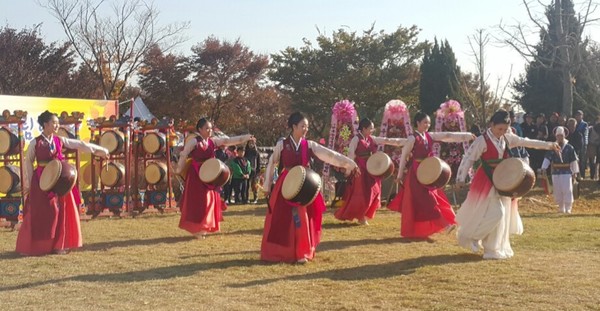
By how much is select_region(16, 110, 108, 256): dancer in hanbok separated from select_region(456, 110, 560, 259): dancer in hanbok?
449 centimetres

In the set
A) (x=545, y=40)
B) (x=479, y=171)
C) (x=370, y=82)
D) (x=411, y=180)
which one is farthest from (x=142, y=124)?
(x=370, y=82)

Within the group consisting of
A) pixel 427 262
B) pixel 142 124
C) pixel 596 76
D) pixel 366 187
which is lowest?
pixel 427 262

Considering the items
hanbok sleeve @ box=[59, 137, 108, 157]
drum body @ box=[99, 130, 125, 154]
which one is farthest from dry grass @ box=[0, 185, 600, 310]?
drum body @ box=[99, 130, 125, 154]

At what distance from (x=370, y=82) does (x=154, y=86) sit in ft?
29.3

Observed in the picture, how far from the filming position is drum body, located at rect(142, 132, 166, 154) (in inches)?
548

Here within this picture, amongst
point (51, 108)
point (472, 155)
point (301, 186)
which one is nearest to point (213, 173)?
point (301, 186)

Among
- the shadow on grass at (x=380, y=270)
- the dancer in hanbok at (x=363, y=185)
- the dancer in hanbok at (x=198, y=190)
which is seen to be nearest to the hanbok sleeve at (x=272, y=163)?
the shadow on grass at (x=380, y=270)

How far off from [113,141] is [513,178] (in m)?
8.36

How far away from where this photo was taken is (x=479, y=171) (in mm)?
8047

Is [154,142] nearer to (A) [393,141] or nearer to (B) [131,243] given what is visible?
(B) [131,243]

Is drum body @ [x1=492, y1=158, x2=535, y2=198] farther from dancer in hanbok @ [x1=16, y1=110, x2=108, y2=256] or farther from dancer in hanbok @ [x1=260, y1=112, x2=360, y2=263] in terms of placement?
dancer in hanbok @ [x1=16, y1=110, x2=108, y2=256]

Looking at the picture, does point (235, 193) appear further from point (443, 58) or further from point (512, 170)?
point (443, 58)

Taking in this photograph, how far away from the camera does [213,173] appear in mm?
9797

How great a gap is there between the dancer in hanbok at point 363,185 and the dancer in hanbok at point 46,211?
4.21 metres
